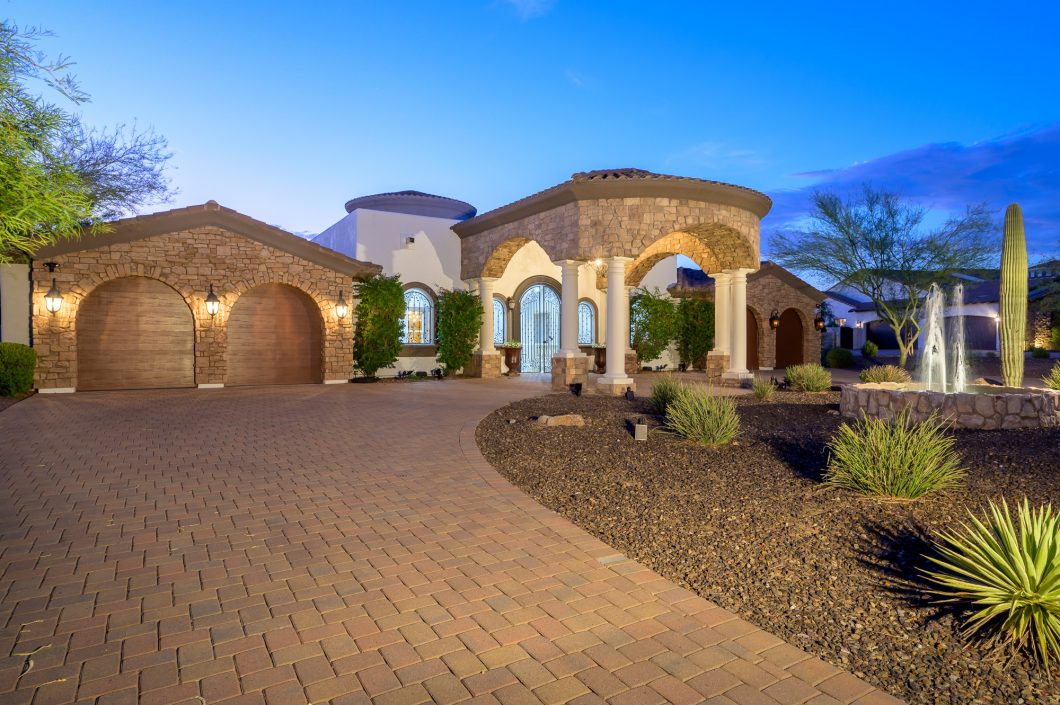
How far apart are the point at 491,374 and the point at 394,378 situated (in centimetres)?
278

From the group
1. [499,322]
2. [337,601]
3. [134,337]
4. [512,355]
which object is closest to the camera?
[337,601]

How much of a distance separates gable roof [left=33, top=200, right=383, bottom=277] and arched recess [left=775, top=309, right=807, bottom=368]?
17018 mm

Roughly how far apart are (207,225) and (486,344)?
7.87 m

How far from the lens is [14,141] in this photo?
5.04 meters

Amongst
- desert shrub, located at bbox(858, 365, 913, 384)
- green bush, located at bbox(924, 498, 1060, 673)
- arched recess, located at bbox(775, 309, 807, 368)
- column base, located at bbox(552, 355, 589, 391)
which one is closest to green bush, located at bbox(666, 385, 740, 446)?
green bush, located at bbox(924, 498, 1060, 673)

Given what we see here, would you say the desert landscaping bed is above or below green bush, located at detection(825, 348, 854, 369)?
below

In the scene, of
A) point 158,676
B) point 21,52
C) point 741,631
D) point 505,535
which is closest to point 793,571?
point 741,631

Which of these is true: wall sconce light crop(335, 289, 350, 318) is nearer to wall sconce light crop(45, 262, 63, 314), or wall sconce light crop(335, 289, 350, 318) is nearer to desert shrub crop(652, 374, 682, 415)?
wall sconce light crop(45, 262, 63, 314)

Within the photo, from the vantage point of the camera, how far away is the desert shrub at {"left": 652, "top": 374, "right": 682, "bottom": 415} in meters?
10.1

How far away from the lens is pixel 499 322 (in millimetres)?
20250

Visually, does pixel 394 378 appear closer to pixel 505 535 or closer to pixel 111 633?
pixel 505 535

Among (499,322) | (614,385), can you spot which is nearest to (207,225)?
(499,322)

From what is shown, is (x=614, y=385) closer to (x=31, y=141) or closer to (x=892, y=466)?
(x=892, y=466)

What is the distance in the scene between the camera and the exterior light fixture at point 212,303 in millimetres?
14727
